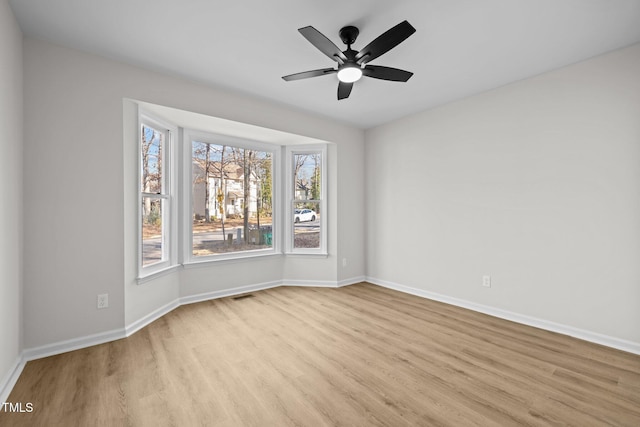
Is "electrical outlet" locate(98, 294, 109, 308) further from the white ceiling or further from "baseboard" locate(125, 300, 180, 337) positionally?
the white ceiling

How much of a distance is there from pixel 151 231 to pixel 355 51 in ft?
9.65

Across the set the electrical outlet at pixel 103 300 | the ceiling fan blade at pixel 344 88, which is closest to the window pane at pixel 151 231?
the electrical outlet at pixel 103 300

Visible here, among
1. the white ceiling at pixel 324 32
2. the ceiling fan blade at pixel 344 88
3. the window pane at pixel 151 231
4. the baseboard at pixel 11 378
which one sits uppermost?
the white ceiling at pixel 324 32

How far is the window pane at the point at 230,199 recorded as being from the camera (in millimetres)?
4039

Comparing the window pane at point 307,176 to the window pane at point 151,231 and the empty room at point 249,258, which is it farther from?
the window pane at point 151,231

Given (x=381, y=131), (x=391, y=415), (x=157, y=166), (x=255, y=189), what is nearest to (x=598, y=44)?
(x=381, y=131)

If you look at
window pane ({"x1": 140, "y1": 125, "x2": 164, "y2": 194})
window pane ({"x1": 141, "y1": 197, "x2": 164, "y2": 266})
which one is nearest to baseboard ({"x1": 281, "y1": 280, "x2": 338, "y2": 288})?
window pane ({"x1": 141, "y1": 197, "x2": 164, "y2": 266})

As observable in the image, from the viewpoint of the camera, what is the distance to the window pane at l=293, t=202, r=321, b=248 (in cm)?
480

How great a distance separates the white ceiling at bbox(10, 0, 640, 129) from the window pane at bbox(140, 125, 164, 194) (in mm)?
800

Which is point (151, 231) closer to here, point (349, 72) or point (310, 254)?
point (310, 254)

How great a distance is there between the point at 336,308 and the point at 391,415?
1.92 m

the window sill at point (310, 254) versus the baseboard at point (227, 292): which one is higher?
the window sill at point (310, 254)

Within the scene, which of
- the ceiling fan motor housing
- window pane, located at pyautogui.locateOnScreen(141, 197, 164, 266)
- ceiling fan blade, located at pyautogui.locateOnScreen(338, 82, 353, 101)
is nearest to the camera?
the ceiling fan motor housing

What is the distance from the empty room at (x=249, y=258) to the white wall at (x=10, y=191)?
0.09 feet
